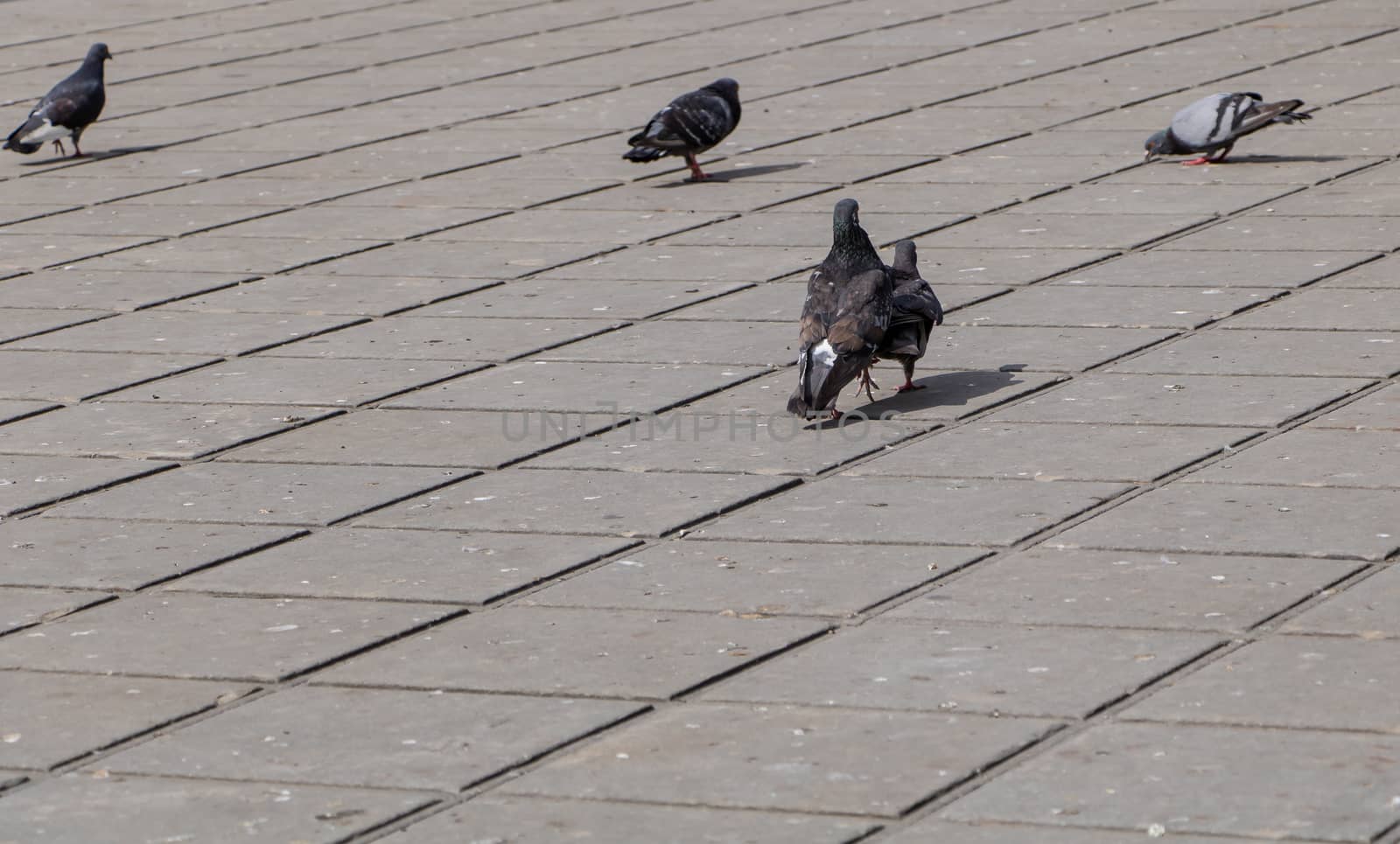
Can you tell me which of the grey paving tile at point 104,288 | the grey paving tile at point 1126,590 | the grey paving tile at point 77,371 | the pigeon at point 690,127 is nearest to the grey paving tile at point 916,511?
the grey paving tile at point 1126,590

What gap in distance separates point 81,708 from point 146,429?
3166mm

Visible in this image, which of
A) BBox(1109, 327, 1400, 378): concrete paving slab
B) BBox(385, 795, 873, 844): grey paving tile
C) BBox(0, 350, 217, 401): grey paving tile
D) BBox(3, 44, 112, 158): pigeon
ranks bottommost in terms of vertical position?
BBox(385, 795, 873, 844): grey paving tile

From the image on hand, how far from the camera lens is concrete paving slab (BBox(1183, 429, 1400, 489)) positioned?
25.0 ft

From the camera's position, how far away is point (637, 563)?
7.15 m

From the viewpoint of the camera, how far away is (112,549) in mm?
A: 7531

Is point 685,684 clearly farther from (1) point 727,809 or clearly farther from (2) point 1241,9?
(2) point 1241,9

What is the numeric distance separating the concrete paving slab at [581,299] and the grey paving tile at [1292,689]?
16.6ft

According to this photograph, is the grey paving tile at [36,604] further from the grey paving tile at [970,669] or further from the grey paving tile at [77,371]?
the grey paving tile at [77,371]

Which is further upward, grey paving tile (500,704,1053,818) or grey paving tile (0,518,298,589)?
grey paving tile (0,518,298,589)

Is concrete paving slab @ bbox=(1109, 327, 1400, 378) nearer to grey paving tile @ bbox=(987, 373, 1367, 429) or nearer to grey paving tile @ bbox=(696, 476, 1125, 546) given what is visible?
grey paving tile @ bbox=(987, 373, 1367, 429)

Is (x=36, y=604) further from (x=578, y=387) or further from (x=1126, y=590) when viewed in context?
(x=1126, y=590)

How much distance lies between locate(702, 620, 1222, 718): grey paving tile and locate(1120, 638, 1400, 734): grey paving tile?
12 cm

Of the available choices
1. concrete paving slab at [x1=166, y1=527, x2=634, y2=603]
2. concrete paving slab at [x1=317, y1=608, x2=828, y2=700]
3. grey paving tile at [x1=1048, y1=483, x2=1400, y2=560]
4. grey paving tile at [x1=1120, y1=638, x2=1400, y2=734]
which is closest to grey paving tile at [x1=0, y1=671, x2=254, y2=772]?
concrete paving slab at [x1=317, y1=608, x2=828, y2=700]

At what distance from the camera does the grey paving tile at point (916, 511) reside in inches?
288
